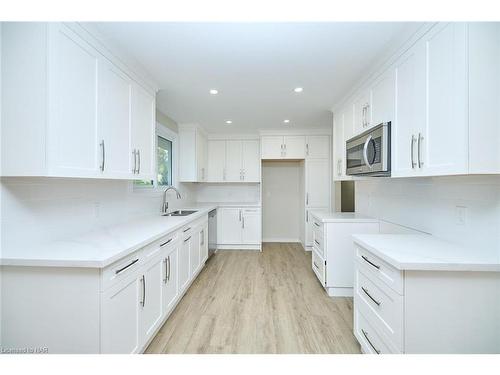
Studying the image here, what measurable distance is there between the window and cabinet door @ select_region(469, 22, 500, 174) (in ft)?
10.7

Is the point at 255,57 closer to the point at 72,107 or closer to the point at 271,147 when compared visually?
the point at 72,107

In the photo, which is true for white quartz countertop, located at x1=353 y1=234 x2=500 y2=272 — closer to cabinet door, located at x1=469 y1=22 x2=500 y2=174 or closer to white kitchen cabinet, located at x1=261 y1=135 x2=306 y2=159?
cabinet door, located at x1=469 y1=22 x2=500 y2=174

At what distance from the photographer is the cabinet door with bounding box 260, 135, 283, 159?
477 centimetres

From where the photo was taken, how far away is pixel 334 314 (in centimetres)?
237

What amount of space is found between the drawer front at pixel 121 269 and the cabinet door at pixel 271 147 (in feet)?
11.4

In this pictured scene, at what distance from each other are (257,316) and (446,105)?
2267mm

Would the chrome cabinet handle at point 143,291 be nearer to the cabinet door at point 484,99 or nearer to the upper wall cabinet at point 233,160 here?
the cabinet door at point 484,99

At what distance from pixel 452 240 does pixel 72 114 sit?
8.68 ft

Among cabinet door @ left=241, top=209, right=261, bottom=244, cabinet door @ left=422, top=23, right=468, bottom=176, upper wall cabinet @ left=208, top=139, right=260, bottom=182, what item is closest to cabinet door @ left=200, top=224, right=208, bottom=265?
cabinet door @ left=241, top=209, right=261, bottom=244

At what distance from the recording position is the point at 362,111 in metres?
2.50

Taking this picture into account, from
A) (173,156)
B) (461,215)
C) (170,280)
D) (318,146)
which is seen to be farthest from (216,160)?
(461,215)

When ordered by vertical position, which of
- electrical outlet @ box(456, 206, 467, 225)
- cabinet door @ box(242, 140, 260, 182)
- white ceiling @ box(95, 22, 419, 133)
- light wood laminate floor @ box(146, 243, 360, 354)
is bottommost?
light wood laminate floor @ box(146, 243, 360, 354)
